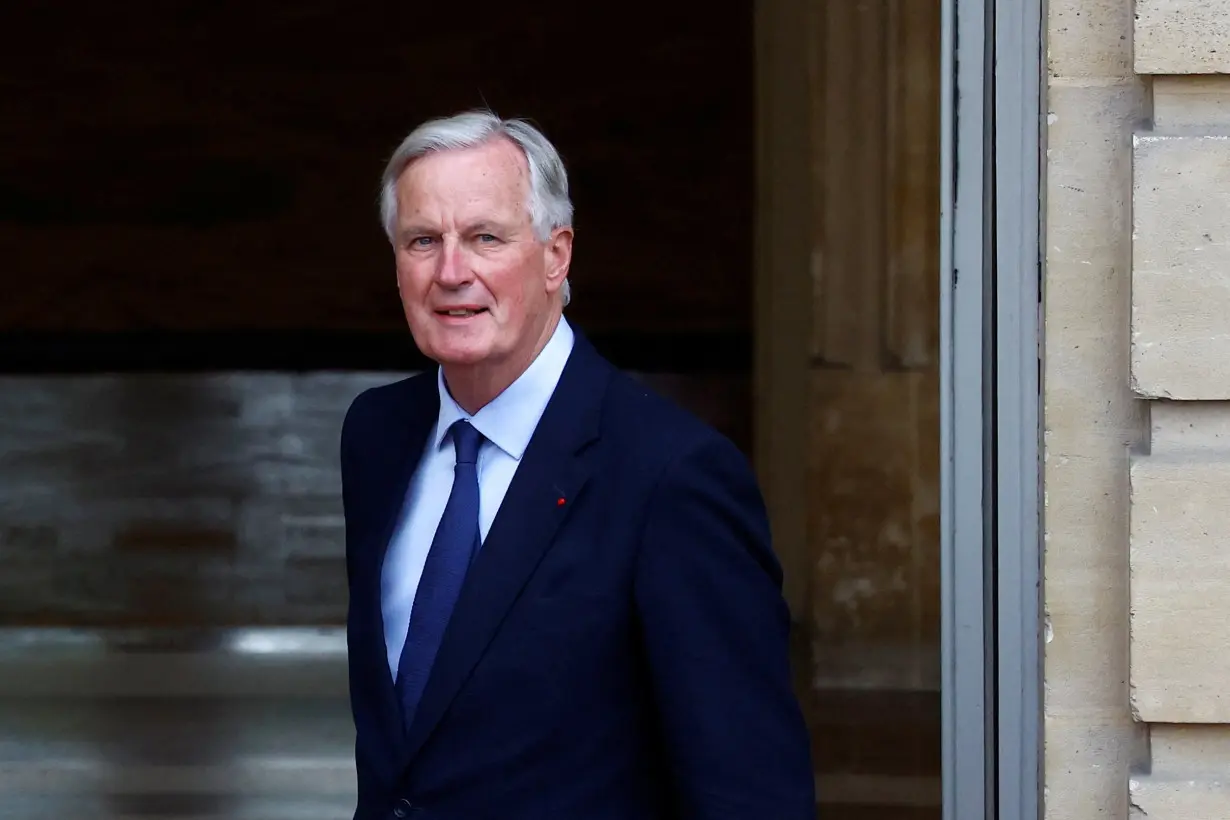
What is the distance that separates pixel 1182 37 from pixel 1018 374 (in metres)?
0.53

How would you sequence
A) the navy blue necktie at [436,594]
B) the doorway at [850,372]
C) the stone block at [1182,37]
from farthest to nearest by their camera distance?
the doorway at [850,372], the stone block at [1182,37], the navy blue necktie at [436,594]

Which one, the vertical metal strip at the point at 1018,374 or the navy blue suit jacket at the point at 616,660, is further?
the vertical metal strip at the point at 1018,374

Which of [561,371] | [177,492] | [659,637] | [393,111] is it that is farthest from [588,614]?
[393,111]

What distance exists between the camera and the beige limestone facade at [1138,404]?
255cm

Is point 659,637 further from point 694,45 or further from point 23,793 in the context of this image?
point 694,45

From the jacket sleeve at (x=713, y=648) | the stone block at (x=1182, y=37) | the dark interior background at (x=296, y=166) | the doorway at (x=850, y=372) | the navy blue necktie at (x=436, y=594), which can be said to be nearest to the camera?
the jacket sleeve at (x=713, y=648)

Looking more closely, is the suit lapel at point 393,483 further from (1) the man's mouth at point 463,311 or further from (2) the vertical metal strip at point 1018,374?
(2) the vertical metal strip at point 1018,374

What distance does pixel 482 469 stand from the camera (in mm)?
2223

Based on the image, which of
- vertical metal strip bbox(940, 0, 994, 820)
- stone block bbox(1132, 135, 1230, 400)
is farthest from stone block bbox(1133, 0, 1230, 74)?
vertical metal strip bbox(940, 0, 994, 820)

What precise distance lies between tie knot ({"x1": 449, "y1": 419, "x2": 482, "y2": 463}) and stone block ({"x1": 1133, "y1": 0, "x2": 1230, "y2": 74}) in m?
1.10

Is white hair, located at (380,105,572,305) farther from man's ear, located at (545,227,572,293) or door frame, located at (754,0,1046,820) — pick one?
door frame, located at (754,0,1046,820)

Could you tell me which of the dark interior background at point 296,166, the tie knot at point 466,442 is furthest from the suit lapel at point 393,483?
the dark interior background at point 296,166

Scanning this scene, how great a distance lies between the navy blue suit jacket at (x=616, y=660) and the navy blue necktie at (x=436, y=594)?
0.03 meters

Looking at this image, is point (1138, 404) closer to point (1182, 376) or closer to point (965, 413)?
point (1182, 376)
